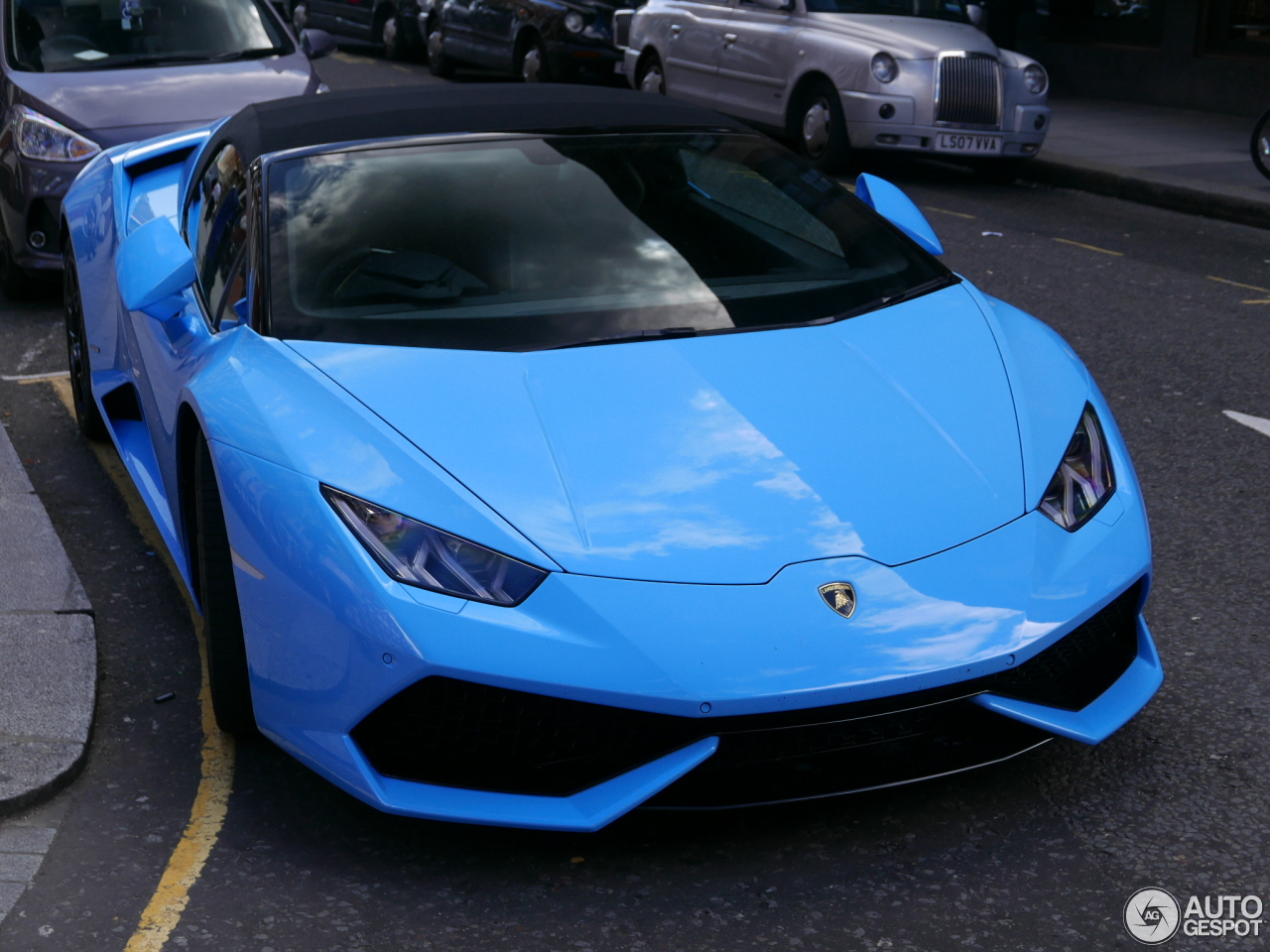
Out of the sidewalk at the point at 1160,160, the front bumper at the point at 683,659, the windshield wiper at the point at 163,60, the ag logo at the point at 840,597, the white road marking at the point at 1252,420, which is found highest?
the windshield wiper at the point at 163,60

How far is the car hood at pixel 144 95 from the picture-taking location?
25.3ft

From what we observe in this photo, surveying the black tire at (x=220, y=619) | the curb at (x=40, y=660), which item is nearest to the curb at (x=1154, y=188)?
the curb at (x=40, y=660)

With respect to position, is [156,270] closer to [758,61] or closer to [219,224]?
[219,224]

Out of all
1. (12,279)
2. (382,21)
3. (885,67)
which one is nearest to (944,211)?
(885,67)

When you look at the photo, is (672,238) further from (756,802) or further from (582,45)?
(582,45)

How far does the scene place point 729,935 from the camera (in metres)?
2.73

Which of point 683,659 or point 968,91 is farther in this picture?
point 968,91

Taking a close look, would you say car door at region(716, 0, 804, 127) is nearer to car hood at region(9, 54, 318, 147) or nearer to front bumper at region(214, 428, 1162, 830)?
car hood at region(9, 54, 318, 147)

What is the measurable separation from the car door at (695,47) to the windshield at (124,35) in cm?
545

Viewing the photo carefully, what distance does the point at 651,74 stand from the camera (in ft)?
48.5

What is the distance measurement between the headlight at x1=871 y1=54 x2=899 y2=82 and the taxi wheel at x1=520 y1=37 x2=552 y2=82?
19.7 feet

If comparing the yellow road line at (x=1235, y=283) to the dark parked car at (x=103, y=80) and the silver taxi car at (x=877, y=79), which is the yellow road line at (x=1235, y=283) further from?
the dark parked car at (x=103, y=80)

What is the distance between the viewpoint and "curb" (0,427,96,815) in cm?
331

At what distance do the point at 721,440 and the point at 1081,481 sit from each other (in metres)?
0.77
